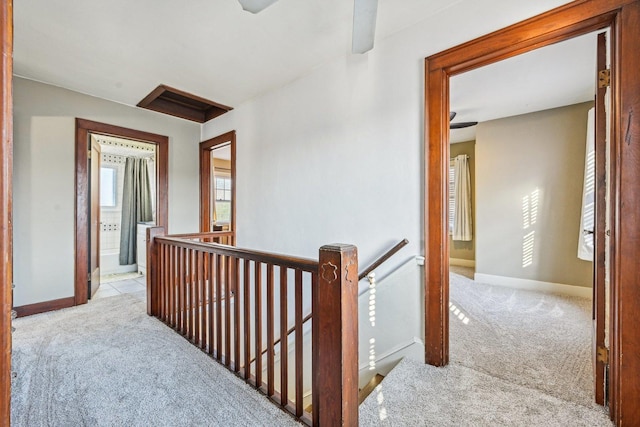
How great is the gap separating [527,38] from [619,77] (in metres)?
0.52

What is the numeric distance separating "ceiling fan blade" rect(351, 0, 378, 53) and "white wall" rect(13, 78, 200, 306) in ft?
11.1

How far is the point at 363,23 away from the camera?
5.23ft

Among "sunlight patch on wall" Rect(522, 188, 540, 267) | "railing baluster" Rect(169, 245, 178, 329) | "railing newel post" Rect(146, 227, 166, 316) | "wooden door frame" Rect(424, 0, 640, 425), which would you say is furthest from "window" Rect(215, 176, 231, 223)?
"wooden door frame" Rect(424, 0, 640, 425)

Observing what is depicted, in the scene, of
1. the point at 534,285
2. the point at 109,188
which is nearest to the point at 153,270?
the point at 109,188

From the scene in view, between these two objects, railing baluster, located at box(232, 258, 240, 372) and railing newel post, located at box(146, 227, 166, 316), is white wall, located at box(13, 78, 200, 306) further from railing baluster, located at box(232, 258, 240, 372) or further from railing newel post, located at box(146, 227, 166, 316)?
railing baluster, located at box(232, 258, 240, 372)

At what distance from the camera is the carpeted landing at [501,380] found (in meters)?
1.43

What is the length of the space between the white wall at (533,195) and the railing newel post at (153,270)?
4.27 meters

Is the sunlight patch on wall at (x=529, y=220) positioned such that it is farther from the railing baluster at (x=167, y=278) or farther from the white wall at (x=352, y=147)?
the railing baluster at (x=167, y=278)

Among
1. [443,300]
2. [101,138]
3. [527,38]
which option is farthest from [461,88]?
[101,138]

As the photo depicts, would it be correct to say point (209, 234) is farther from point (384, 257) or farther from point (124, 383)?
point (384, 257)

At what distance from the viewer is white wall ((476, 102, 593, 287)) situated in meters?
3.46

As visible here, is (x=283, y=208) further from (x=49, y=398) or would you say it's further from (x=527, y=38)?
(x=527, y=38)

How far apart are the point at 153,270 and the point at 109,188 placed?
148 inches

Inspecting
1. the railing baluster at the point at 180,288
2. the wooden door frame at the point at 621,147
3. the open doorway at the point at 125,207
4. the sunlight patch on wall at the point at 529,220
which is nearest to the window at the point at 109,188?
the open doorway at the point at 125,207
